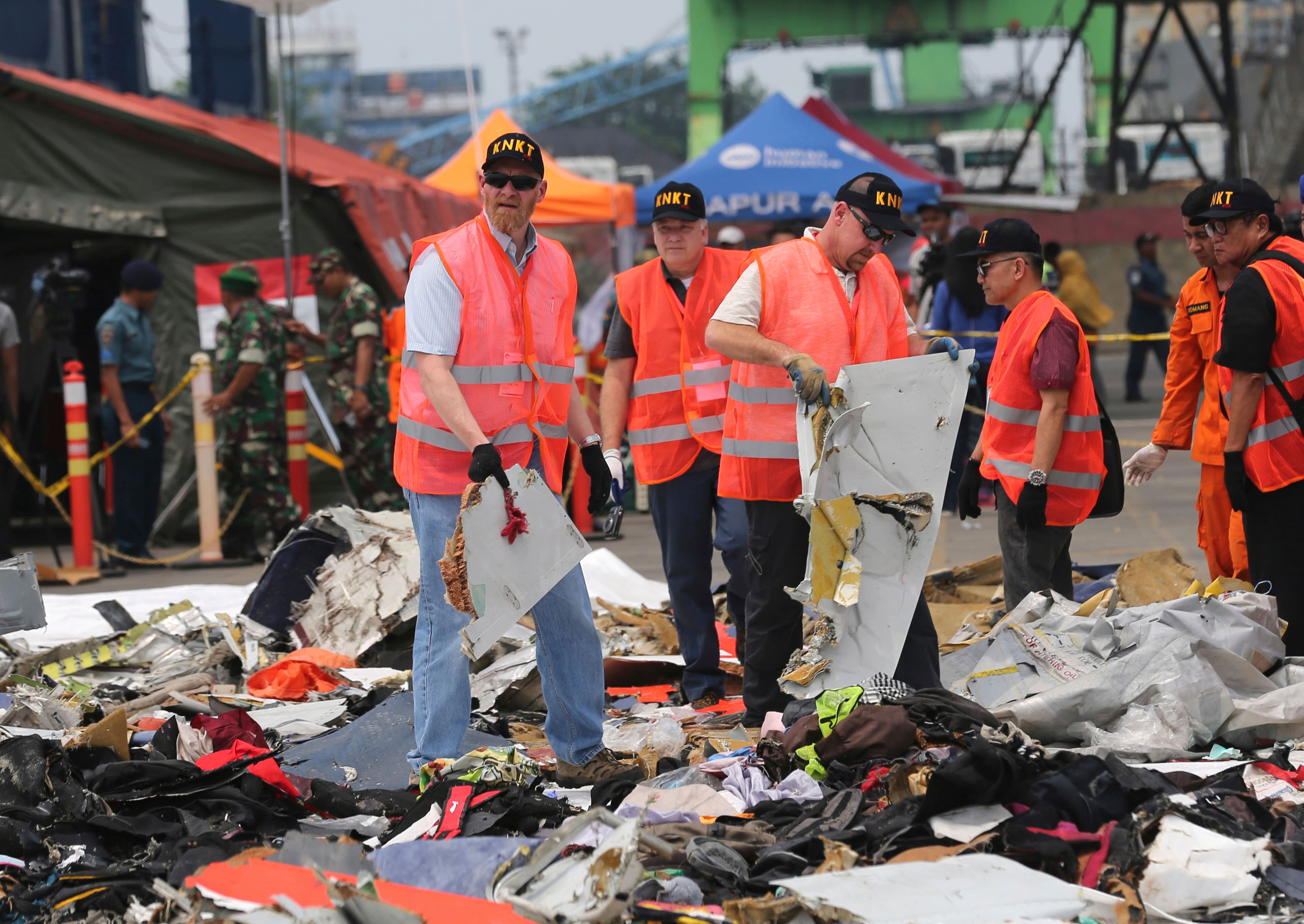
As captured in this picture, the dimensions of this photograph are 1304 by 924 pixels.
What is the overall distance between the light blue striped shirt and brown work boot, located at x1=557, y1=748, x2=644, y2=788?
1352mm

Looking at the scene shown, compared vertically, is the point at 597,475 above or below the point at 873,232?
below

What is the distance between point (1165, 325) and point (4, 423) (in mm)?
15756

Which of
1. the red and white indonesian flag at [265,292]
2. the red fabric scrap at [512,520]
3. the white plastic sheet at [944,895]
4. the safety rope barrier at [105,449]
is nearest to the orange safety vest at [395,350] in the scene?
the red and white indonesian flag at [265,292]

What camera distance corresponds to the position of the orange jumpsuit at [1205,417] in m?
5.39

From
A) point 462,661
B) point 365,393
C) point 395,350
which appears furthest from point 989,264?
point 395,350

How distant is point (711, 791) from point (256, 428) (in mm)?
6586

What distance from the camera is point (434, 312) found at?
13.6 ft

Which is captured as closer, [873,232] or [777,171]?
[873,232]

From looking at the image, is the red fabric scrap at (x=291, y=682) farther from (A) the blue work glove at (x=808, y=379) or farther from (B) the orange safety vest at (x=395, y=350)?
(B) the orange safety vest at (x=395, y=350)

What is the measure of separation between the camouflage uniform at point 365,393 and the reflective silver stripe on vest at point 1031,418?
5.51 metres

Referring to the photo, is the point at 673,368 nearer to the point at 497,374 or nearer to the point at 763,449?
the point at 763,449

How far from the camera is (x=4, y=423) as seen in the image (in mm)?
11023

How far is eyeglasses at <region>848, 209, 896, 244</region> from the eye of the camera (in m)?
4.60

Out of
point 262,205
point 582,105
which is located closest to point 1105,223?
point 262,205
